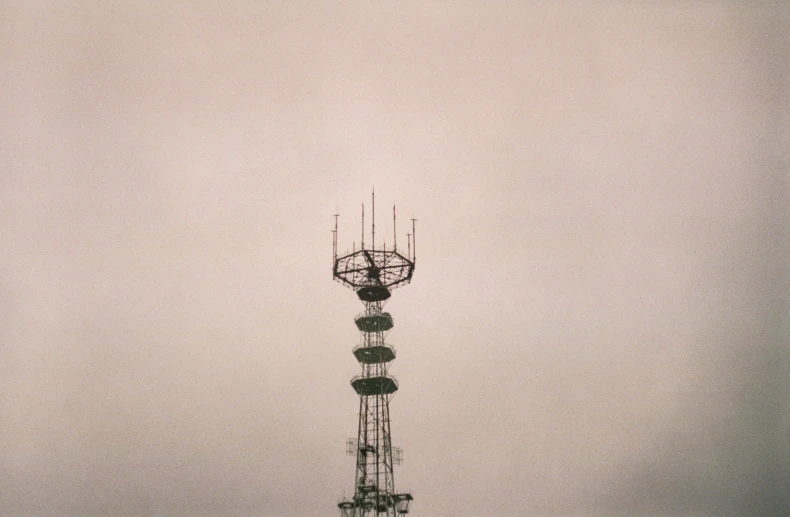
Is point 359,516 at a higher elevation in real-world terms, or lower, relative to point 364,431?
lower

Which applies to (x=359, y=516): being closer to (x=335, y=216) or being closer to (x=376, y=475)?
(x=376, y=475)

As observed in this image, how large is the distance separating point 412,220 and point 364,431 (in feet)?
62.7

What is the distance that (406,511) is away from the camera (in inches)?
3915

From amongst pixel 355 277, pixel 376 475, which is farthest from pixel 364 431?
pixel 355 277

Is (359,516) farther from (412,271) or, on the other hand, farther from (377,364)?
(412,271)

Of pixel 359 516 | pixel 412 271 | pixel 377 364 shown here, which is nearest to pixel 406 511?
pixel 359 516

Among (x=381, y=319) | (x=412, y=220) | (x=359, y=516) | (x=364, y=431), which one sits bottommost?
(x=359, y=516)

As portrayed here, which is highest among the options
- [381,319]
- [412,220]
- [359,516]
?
[412,220]

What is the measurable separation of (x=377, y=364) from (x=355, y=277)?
318 inches

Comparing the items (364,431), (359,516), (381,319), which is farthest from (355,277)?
(359,516)

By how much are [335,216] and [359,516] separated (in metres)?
25.8

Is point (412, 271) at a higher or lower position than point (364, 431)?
higher

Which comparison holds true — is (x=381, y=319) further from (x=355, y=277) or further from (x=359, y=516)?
(x=359, y=516)

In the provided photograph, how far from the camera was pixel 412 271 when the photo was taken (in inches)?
4023
